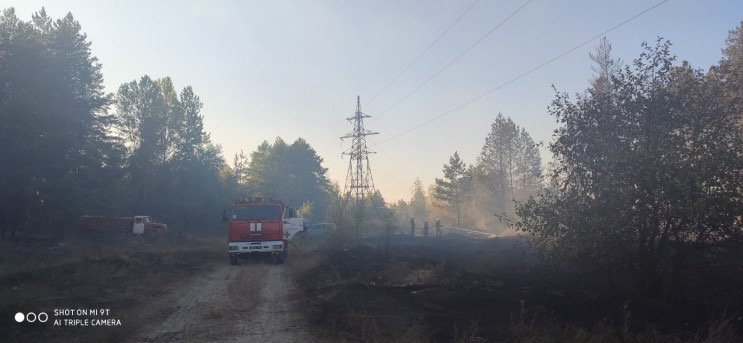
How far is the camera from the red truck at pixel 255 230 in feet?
68.6

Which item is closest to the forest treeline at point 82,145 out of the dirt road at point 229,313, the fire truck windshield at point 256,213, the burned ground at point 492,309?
the fire truck windshield at point 256,213

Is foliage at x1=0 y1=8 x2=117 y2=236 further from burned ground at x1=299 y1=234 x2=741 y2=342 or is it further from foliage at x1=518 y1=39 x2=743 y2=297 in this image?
foliage at x1=518 y1=39 x2=743 y2=297

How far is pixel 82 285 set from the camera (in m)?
13.4

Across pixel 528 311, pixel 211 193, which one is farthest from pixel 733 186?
pixel 211 193

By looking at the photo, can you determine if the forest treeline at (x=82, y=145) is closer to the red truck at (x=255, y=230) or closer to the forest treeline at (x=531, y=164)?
the forest treeline at (x=531, y=164)

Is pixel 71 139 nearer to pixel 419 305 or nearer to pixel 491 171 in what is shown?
pixel 419 305

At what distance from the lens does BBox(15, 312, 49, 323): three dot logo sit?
8812 mm

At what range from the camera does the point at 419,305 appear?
10914mm

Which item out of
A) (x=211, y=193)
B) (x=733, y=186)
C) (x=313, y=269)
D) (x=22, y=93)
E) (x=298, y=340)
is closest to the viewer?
(x=298, y=340)

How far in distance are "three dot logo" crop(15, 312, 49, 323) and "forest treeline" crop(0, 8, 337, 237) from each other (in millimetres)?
20583

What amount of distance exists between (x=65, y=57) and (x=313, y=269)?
28.8 meters

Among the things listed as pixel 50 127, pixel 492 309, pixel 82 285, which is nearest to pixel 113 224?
pixel 50 127

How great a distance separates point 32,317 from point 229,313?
3.81 meters

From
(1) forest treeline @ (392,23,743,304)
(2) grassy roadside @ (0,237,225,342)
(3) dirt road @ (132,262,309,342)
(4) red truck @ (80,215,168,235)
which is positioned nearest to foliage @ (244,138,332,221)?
(4) red truck @ (80,215,168,235)
